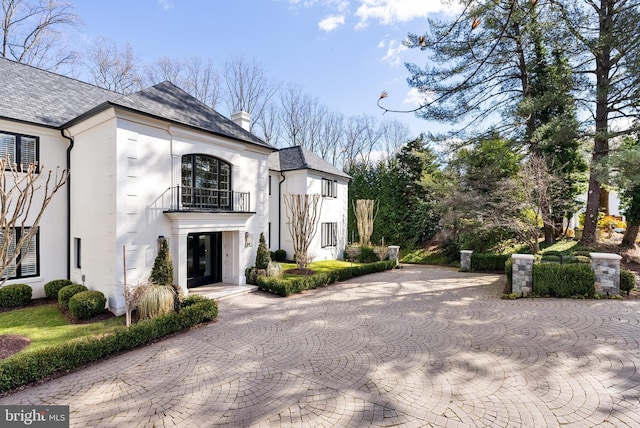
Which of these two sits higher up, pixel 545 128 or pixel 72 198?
pixel 545 128

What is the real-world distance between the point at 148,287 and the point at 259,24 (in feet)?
38.8

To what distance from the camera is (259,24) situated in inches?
512

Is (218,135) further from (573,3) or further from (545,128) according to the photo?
(573,3)

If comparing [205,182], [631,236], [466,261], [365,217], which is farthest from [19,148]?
[631,236]

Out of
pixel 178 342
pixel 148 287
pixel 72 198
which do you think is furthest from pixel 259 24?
Answer: pixel 178 342

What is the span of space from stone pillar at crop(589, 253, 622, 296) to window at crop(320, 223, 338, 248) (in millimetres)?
12560

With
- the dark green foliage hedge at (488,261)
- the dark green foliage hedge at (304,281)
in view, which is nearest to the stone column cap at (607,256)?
the dark green foliage hedge at (488,261)

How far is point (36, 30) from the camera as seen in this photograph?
1723cm

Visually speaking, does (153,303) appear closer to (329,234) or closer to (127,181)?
(127,181)

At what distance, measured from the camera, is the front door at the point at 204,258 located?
1101 cm

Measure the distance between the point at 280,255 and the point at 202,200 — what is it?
25.2ft

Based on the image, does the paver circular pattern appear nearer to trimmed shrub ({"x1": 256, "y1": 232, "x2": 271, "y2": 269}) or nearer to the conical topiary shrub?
the conical topiary shrub

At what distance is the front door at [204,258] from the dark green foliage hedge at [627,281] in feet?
43.6

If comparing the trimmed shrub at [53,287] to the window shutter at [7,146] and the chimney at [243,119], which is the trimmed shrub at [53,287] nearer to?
the window shutter at [7,146]
